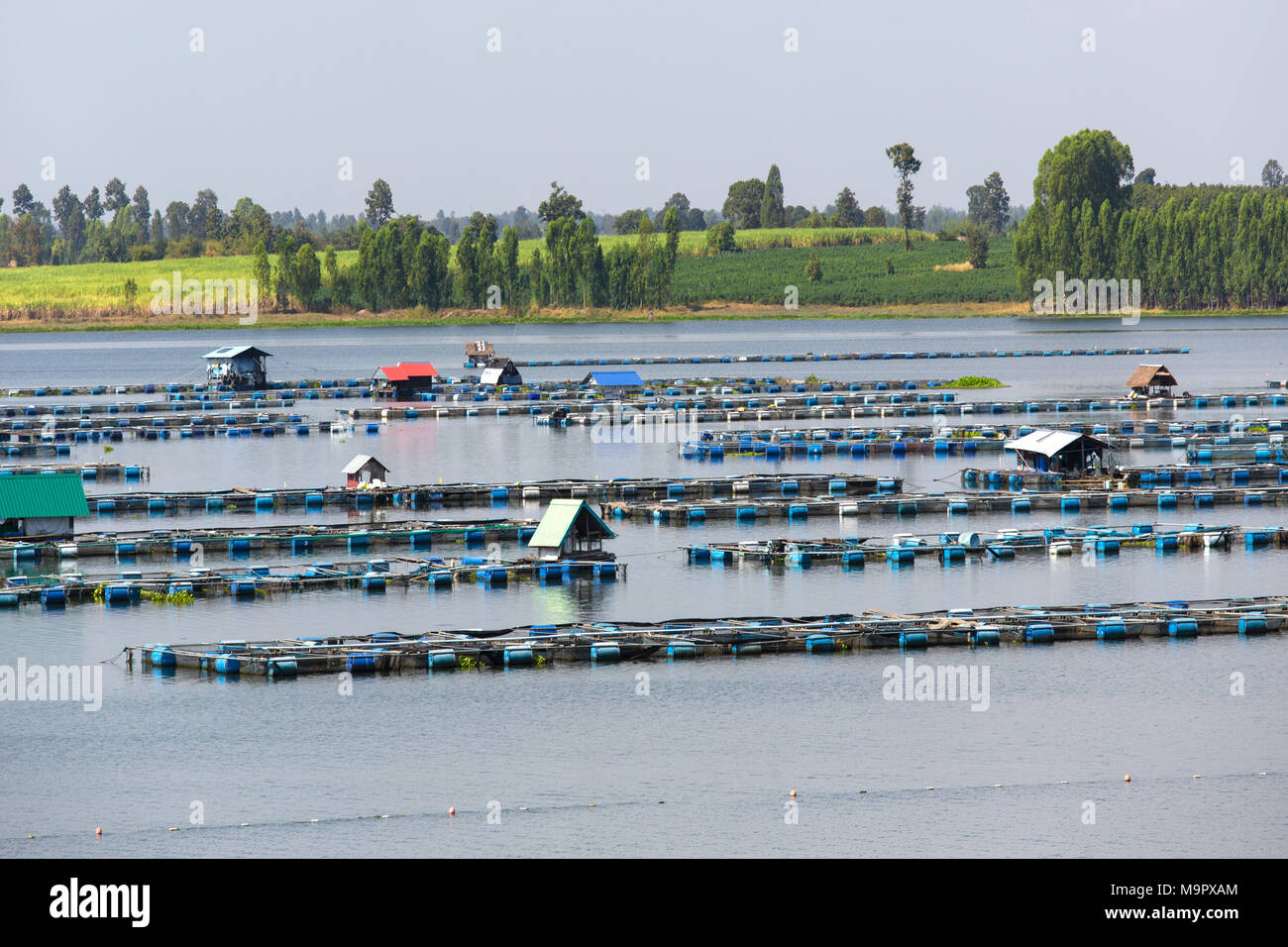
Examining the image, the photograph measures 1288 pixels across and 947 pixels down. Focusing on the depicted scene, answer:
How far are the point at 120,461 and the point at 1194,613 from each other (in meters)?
73.0

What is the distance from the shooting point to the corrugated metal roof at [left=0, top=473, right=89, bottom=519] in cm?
7150

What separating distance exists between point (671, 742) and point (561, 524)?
76.2ft

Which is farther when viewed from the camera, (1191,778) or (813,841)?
(1191,778)

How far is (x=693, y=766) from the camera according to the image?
42312 mm

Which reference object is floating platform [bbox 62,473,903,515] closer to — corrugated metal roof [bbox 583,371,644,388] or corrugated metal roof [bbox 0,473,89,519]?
corrugated metal roof [bbox 0,473,89,519]

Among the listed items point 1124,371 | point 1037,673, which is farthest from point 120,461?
point 1124,371

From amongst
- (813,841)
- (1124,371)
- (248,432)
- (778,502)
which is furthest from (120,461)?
(1124,371)

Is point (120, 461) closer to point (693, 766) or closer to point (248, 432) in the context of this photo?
point (248, 432)

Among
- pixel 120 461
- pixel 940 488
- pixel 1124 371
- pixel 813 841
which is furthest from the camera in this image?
pixel 1124 371

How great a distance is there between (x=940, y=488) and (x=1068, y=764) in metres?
45.8
